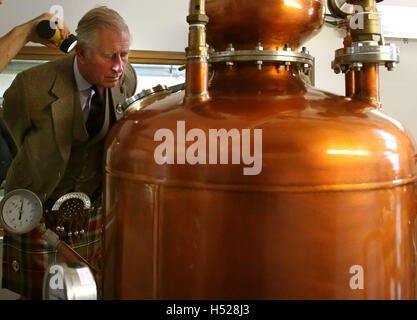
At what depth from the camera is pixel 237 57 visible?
0.90 metres

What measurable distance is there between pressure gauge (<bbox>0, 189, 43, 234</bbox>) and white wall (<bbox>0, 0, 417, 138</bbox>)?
2322 mm

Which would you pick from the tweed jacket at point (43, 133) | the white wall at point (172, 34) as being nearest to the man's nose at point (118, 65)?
the tweed jacket at point (43, 133)

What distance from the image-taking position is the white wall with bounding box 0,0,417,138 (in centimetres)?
324

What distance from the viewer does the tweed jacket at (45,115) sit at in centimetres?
152

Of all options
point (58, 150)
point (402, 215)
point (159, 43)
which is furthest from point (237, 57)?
point (159, 43)

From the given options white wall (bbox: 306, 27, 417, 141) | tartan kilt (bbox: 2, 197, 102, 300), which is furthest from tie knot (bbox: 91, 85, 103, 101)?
white wall (bbox: 306, 27, 417, 141)

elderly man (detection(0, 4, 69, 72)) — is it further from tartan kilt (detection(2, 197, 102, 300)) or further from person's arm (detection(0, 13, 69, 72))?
tartan kilt (detection(2, 197, 102, 300))

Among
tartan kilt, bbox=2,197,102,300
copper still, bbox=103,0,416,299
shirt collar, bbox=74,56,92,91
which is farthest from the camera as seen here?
tartan kilt, bbox=2,197,102,300

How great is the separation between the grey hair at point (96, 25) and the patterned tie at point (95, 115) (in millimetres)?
163

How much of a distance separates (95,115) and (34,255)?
0.61m

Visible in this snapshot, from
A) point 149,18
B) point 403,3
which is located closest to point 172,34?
point 149,18

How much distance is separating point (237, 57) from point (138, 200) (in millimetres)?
339

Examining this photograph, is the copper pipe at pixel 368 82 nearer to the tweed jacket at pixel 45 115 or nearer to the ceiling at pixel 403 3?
the tweed jacket at pixel 45 115

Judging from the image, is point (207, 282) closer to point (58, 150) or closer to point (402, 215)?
point (402, 215)
